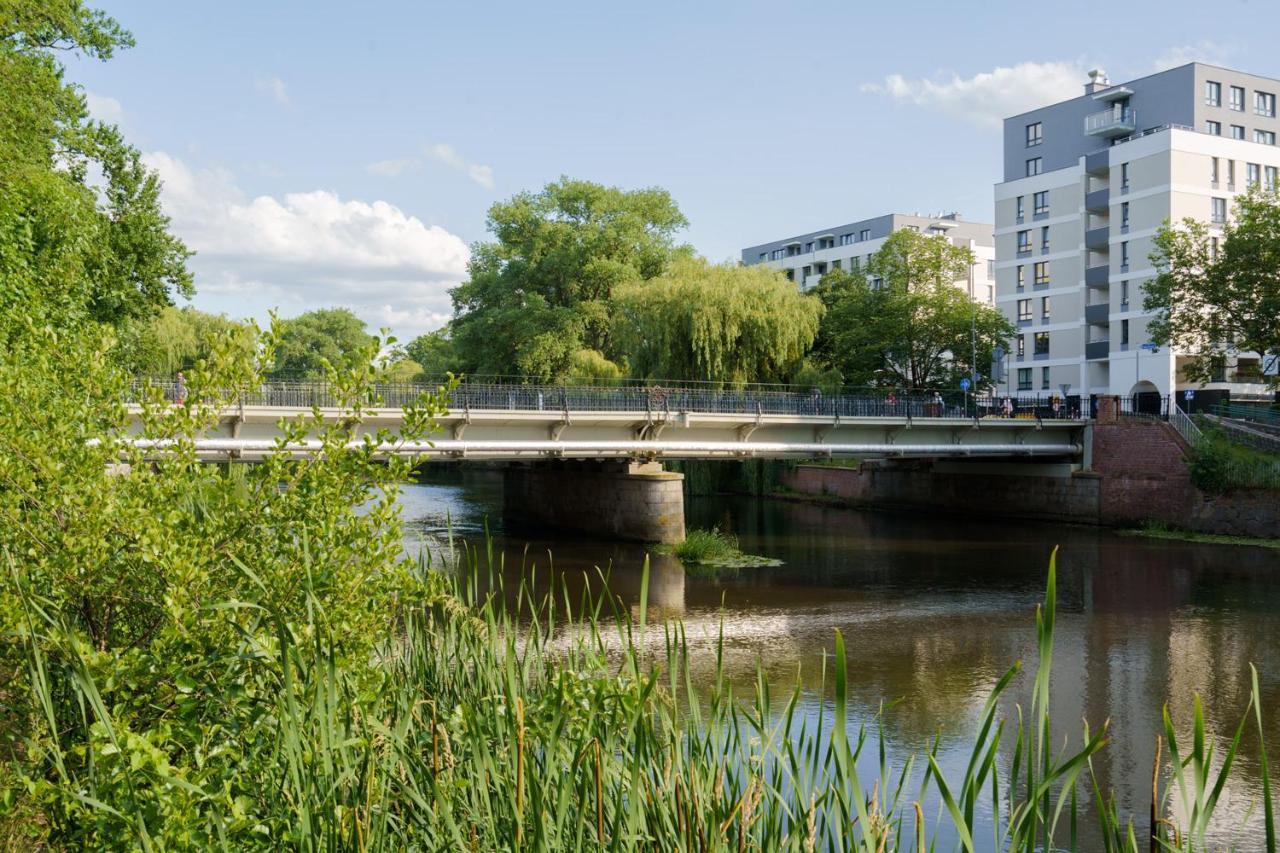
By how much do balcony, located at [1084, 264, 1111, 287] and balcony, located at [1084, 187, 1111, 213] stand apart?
117 inches

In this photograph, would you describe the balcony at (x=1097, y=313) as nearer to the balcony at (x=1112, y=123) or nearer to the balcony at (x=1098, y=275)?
the balcony at (x=1098, y=275)

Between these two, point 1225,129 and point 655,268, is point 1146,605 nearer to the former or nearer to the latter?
point 655,268

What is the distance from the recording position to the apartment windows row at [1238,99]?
2263 inches

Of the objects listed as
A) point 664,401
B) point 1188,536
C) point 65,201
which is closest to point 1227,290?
point 1188,536

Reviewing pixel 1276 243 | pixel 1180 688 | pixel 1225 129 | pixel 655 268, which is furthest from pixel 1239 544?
pixel 1225 129

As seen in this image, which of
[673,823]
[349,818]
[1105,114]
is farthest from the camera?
[1105,114]

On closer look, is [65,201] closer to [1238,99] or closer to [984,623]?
[984,623]

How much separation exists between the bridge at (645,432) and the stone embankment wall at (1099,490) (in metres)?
1.21

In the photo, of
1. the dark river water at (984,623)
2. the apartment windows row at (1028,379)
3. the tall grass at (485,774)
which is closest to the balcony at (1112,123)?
the apartment windows row at (1028,379)

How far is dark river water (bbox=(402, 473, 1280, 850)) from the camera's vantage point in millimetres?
13500

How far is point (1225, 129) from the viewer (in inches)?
2282

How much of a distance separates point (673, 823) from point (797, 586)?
21.5 meters

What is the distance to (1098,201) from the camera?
58375mm

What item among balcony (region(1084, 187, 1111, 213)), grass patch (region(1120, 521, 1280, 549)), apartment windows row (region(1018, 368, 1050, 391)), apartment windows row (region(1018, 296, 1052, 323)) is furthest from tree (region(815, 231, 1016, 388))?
grass patch (region(1120, 521, 1280, 549))
